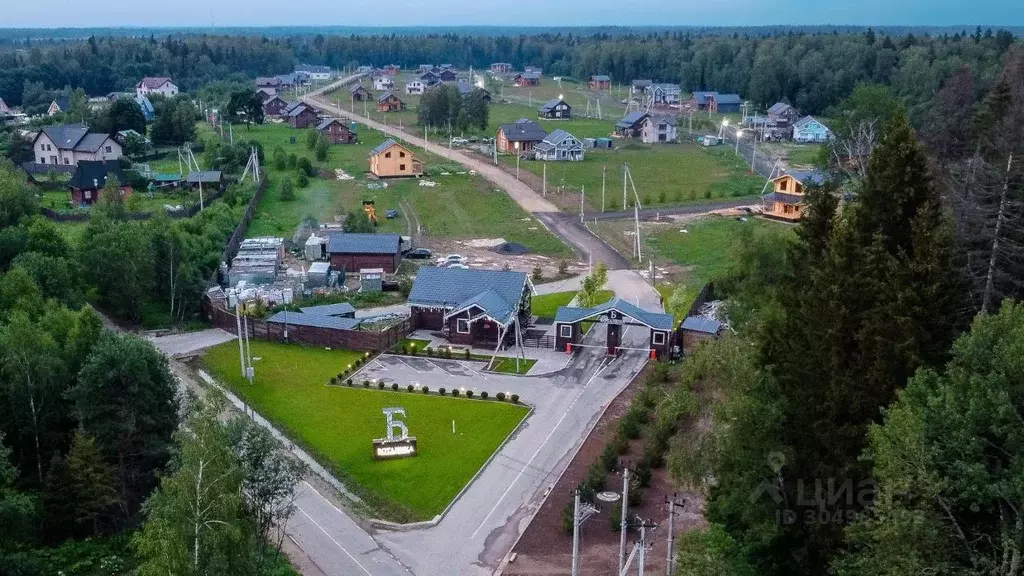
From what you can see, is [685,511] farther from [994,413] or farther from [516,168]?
[516,168]

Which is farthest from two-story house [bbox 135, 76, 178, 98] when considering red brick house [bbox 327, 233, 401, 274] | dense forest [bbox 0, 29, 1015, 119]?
red brick house [bbox 327, 233, 401, 274]

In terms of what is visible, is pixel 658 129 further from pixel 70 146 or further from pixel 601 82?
pixel 601 82

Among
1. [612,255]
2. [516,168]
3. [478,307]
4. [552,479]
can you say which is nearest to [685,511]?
[552,479]

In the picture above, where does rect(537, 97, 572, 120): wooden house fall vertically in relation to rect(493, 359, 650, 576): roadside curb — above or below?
above

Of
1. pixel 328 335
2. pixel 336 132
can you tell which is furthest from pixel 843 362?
pixel 336 132

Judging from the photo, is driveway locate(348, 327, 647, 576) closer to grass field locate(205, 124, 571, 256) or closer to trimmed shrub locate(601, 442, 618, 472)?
trimmed shrub locate(601, 442, 618, 472)

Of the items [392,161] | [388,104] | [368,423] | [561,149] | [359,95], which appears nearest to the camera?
[368,423]

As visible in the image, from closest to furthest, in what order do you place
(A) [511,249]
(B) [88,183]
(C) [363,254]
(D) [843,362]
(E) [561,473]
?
(D) [843,362]
(E) [561,473]
(C) [363,254]
(A) [511,249]
(B) [88,183]
